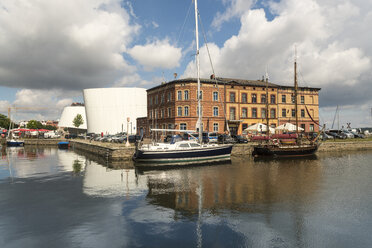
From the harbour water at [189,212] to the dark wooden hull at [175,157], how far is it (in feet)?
21.4

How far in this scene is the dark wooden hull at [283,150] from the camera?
113 feet

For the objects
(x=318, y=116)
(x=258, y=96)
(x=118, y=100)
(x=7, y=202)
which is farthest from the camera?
(x=118, y=100)

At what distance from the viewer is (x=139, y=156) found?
27297 millimetres

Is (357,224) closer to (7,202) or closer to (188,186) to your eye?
(188,186)

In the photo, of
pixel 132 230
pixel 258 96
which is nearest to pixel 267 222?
pixel 132 230

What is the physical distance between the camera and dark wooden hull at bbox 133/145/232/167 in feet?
88.3

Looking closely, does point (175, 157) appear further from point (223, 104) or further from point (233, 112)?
point (233, 112)

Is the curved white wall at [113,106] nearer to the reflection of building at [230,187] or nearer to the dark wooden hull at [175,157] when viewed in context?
Answer: the dark wooden hull at [175,157]

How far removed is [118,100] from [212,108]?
206ft

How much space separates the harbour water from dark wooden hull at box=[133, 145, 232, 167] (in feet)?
21.4

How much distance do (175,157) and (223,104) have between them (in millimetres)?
27074

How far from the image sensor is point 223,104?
51219mm

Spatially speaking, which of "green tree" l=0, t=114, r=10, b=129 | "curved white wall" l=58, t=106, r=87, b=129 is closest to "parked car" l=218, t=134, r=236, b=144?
"curved white wall" l=58, t=106, r=87, b=129

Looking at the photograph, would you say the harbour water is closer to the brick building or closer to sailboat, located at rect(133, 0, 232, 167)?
sailboat, located at rect(133, 0, 232, 167)
